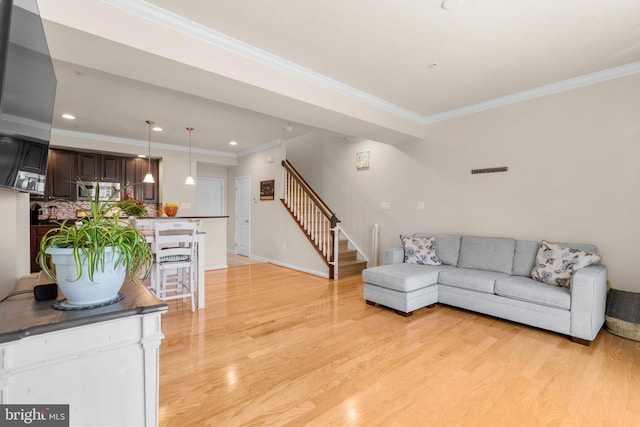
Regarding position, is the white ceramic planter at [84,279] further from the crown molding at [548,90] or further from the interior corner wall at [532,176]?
the crown molding at [548,90]

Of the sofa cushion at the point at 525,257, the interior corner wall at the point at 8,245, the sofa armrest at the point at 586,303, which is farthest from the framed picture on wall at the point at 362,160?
the interior corner wall at the point at 8,245

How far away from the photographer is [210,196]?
8.41 m

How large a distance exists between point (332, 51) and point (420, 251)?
2737mm

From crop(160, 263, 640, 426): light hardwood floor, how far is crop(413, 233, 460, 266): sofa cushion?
807 mm

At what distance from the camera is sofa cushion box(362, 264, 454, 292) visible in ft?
11.2

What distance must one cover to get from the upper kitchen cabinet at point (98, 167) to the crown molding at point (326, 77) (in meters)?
5.28

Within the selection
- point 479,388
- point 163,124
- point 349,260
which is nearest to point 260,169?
Answer: point 163,124

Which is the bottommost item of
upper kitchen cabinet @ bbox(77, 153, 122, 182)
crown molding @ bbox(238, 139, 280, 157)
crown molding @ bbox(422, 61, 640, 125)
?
upper kitchen cabinet @ bbox(77, 153, 122, 182)

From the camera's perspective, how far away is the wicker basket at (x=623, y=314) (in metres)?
2.79

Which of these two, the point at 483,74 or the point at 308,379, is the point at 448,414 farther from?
the point at 483,74

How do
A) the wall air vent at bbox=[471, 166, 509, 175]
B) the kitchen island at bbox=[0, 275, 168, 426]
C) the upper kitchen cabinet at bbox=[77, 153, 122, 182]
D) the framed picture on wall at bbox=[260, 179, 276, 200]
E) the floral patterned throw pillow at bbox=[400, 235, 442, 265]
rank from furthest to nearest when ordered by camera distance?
1. the framed picture on wall at bbox=[260, 179, 276, 200]
2. the upper kitchen cabinet at bbox=[77, 153, 122, 182]
3. the floral patterned throw pillow at bbox=[400, 235, 442, 265]
4. the wall air vent at bbox=[471, 166, 509, 175]
5. the kitchen island at bbox=[0, 275, 168, 426]

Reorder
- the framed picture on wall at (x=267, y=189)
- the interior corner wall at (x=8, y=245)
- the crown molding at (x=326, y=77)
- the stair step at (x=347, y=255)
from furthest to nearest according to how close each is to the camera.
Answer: the framed picture on wall at (x=267, y=189) < the stair step at (x=347, y=255) < the crown molding at (x=326, y=77) < the interior corner wall at (x=8, y=245)

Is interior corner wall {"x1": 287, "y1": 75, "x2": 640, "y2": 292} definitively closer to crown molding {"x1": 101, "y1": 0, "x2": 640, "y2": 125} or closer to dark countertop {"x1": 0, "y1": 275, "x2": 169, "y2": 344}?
crown molding {"x1": 101, "y1": 0, "x2": 640, "y2": 125}

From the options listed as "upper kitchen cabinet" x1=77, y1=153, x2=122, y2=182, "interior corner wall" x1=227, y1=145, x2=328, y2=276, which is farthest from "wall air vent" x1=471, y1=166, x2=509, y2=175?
"upper kitchen cabinet" x1=77, y1=153, x2=122, y2=182
